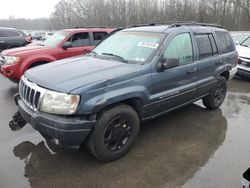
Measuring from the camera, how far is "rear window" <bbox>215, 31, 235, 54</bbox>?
5617 millimetres

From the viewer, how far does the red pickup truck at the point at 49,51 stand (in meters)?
6.83

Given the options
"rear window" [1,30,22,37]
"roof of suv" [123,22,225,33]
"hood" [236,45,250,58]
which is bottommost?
"hood" [236,45,250,58]

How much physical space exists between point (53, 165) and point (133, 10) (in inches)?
1457

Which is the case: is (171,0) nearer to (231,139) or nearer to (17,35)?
(17,35)

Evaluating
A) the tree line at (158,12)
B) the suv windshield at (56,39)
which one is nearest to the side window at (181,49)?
the suv windshield at (56,39)

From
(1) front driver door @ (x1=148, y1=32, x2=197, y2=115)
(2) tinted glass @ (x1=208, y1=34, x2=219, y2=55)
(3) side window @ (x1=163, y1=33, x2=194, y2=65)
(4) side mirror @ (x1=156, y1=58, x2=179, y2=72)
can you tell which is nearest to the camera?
(4) side mirror @ (x1=156, y1=58, x2=179, y2=72)

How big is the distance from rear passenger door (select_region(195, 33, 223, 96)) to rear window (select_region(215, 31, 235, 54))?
0.89ft

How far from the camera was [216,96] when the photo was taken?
5.80 m

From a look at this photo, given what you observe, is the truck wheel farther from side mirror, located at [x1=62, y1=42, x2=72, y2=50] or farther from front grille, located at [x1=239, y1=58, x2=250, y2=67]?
front grille, located at [x1=239, y1=58, x2=250, y2=67]

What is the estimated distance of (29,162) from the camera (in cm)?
363

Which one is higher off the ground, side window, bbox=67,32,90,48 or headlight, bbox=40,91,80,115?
side window, bbox=67,32,90,48

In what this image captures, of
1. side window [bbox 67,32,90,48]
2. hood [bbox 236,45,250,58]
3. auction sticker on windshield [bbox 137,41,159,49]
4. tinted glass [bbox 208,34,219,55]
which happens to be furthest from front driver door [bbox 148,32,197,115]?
hood [bbox 236,45,250,58]

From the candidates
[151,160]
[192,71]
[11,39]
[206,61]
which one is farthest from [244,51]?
[11,39]

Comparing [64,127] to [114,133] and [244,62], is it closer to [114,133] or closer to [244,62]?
[114,133]
